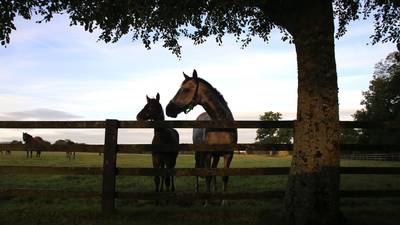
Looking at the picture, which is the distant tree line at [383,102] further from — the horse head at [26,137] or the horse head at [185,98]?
the horse head at [185,98]

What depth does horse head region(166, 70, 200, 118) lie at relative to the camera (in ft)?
37.0

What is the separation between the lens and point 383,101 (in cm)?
7169

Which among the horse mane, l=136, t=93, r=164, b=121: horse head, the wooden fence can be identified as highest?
the horse mane

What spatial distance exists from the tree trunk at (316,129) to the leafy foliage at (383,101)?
181 ft

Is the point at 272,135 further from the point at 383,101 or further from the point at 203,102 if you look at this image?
the point at 203,102

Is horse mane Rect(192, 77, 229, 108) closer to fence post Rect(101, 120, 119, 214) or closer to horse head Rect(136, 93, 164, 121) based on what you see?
horse head Rect(136, 93, 164, 121)

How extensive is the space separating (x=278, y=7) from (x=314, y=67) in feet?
4.20

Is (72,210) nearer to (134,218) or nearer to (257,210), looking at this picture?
(134,218)

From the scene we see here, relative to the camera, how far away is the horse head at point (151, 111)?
39.1ft

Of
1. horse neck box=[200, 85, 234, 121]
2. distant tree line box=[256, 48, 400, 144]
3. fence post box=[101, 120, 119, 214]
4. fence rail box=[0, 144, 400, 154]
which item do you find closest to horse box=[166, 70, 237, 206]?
horse neck box=[200, 85, 234, 121]

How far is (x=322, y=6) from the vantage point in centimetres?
792

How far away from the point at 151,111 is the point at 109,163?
2913 millimetres

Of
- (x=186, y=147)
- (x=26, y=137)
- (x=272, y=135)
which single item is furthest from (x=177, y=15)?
(x=272, y=135)

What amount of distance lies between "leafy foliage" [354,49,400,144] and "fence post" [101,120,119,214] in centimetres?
5547
